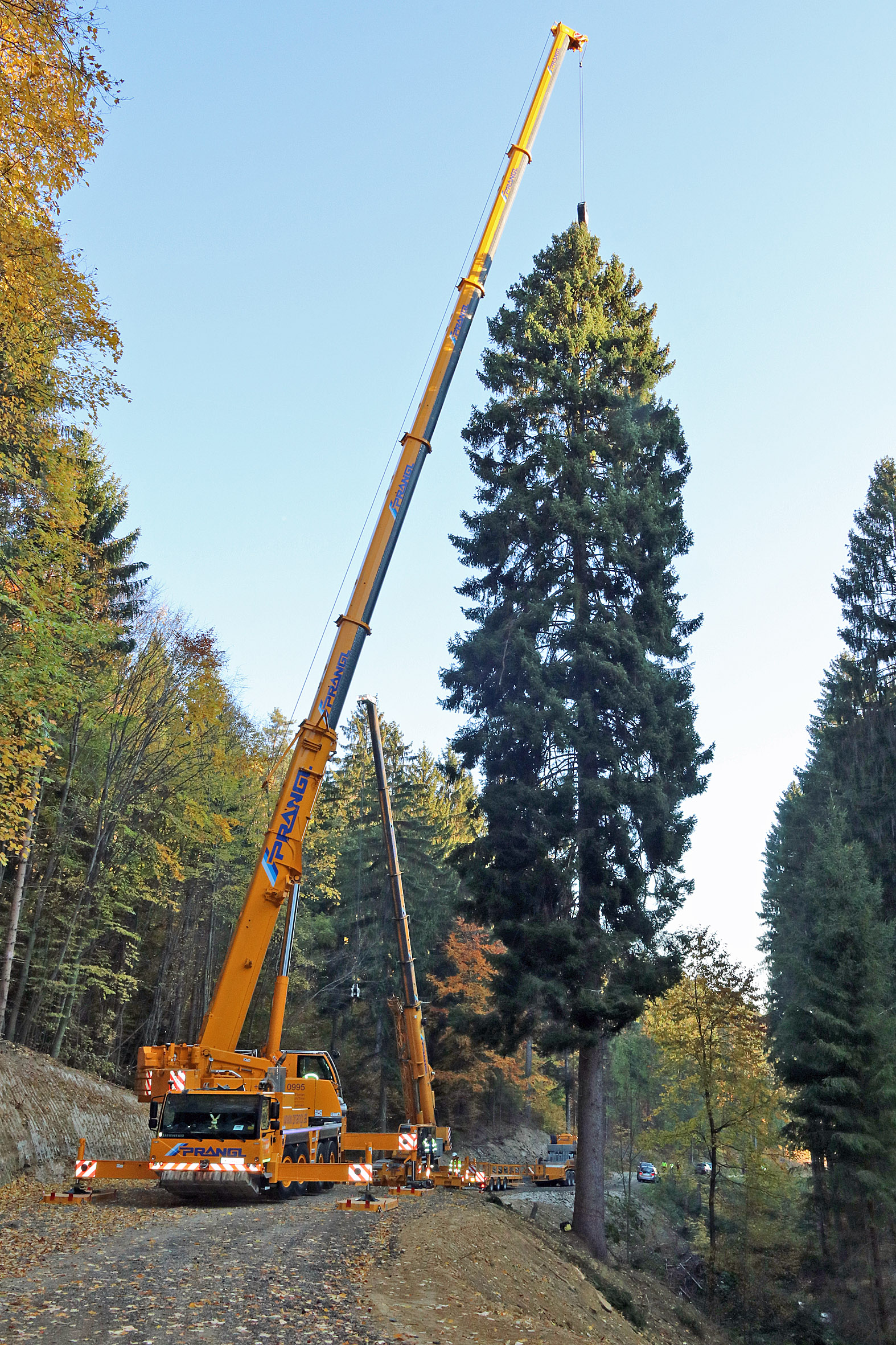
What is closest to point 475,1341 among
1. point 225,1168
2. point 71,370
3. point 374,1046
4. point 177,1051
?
point 225,1168

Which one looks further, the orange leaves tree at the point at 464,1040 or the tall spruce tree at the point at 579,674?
the orange leaves tree at the point at 464,1040

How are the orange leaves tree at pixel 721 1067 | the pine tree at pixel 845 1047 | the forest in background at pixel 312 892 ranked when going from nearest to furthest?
the forest in background at pixel 312 892
the pine tree at pixel 845 1047
the orange leaves tree at pixel 721 1067

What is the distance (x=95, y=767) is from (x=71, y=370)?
14793 millimetres

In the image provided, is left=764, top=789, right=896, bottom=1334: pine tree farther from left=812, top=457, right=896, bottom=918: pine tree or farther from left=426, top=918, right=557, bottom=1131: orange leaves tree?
left=426, top=918, right=557, bottom=1131: orange leaves tree

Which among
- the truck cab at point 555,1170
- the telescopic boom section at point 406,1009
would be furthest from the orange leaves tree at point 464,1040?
the telescopic boom section at point 406,1009

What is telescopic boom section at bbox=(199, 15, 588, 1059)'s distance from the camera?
44.3 feet

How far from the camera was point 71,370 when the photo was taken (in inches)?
420

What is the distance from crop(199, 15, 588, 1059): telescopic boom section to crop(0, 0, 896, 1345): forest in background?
3.57 meters

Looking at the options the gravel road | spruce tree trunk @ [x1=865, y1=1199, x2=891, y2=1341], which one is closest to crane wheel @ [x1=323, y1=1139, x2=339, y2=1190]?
the gravel road

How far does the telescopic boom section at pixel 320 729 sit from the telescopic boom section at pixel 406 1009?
575 centimetres

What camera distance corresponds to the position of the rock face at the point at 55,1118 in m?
15.6

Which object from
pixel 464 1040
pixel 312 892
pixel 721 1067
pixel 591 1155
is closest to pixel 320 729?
pixel 591 1155

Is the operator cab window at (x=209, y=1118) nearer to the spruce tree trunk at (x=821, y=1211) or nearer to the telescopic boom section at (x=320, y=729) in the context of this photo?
the telescopic boom section at (x=320, y=729)

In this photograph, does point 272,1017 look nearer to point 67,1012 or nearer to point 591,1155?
point 591,1155
